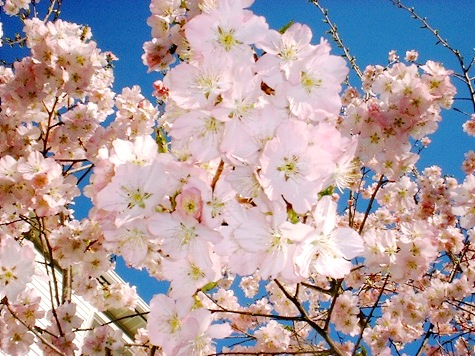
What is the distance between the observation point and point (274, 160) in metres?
1.28

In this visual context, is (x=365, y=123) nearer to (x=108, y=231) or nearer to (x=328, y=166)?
(x=328, y=166)

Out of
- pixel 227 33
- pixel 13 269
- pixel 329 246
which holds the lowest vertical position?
pixel 13 269

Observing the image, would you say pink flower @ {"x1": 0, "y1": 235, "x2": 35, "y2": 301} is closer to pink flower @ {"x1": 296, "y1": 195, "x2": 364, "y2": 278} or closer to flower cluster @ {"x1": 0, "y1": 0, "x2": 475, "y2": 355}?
flower cluster @ {"x1": 0, "y1": 0, "x2": 475, "y2": 355}

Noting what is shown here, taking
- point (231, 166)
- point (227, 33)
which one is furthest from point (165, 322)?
point (227, 33)

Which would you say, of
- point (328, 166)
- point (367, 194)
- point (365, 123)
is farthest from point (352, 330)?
point (328, 166)

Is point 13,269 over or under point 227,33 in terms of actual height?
under

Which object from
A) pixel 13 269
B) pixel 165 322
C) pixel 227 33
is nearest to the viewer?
pixel 227 33

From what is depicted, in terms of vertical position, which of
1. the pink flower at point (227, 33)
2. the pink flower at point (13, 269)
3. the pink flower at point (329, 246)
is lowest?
the pink flower at point (13, 269)

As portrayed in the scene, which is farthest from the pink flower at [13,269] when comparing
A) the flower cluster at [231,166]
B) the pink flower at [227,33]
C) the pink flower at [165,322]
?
the pink flower at [227,33]

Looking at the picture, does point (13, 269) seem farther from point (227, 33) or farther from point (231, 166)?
point (227, 33)

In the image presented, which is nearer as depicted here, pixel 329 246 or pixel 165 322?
pixel 329 246

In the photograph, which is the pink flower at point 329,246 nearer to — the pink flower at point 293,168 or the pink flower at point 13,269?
the pink flower at point 293,168

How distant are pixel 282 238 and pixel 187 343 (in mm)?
656

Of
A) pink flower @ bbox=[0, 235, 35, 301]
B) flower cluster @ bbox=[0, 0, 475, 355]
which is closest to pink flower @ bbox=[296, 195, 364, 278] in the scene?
flower cluster @ bbox=[0, 0, 475, 355]
